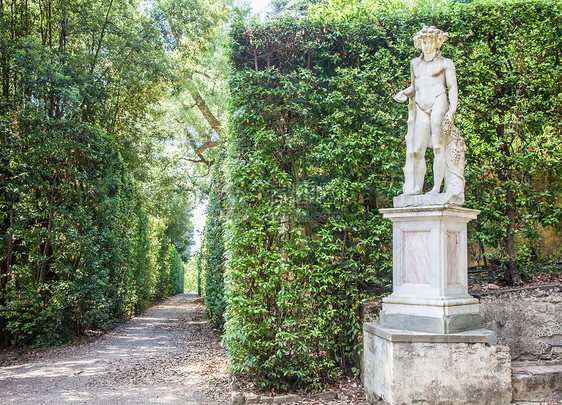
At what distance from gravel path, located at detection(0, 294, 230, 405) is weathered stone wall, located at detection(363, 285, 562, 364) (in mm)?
2707

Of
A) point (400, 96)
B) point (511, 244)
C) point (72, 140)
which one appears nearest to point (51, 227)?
point (72, 140)

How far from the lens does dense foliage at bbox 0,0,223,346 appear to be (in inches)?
312

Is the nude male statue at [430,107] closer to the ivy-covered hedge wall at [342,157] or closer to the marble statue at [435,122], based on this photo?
the marble statue at [435,122]

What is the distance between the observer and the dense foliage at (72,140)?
7.92 m

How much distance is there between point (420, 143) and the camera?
4.67m

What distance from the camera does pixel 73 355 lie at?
7.78 m

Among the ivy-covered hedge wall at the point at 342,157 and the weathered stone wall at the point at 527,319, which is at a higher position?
the ivy-covered hedge wall at the point at 342,157

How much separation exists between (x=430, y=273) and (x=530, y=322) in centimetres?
189

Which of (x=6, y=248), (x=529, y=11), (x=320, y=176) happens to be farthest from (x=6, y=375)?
(x=529, y=11)

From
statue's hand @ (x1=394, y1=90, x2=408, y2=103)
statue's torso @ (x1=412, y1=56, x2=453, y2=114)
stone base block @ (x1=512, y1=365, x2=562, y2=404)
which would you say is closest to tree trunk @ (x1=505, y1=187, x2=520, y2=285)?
stone base block @ (x1=512, y1=365, x2=562, y2=404)

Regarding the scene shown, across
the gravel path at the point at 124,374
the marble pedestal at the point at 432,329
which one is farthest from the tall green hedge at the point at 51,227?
the marble pedestal at the point at 432,329

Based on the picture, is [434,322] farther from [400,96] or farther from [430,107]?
[400,96]

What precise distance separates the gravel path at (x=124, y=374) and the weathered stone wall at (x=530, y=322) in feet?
11.8

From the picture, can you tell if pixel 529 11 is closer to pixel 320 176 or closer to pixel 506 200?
pixel 506 200
